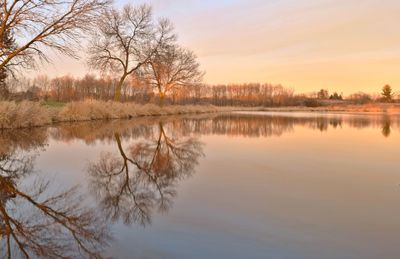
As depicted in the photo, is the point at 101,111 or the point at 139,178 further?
the point at 101,111

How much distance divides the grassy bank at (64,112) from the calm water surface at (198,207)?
729cm

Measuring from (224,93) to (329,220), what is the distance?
112 metres

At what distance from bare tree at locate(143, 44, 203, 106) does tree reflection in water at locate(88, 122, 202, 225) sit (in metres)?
24.4

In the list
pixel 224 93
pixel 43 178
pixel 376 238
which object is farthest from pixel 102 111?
pixel 224 93

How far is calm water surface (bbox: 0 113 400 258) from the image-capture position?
9.86ft

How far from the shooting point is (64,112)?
1988 centimetres

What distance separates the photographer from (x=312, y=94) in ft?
409

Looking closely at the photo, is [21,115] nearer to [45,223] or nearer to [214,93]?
[45,223]

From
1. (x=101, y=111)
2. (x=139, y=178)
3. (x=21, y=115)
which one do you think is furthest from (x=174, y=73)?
(x=139, y=178)

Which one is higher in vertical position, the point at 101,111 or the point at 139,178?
the point at 101,111

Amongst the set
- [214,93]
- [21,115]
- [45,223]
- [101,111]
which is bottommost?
[45,223]

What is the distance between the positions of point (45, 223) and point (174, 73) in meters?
34.6

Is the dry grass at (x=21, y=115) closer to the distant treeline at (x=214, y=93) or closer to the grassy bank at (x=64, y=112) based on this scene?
the grassy bank at (x=64, y=112)

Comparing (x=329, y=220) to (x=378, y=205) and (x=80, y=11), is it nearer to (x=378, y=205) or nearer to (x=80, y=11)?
(x=378, y=205)
